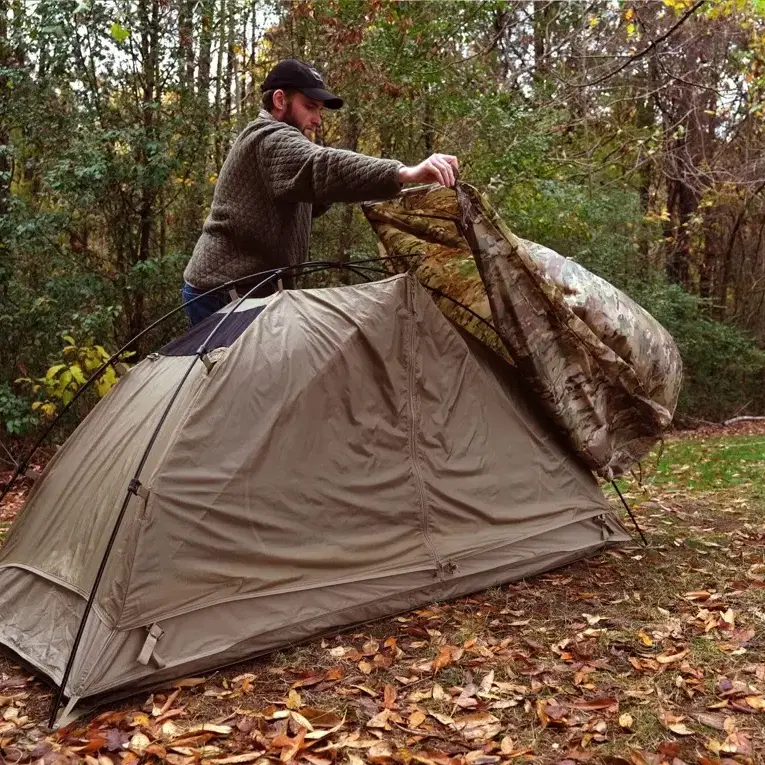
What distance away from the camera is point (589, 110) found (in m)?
14.2

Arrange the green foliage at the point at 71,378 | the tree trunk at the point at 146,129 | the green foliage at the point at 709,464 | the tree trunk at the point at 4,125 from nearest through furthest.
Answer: the green foliage at the point at 71,378
the green foliage at the point at 709,464
the tree trunk at the point at 4,125
the tree trunk at the point at 146,129

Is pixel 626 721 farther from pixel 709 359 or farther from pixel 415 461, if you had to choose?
pixel 709 359

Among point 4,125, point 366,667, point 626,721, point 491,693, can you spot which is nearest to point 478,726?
point 491,693

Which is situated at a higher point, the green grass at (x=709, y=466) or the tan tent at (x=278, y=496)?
the tan tent at (x=278, y=496)

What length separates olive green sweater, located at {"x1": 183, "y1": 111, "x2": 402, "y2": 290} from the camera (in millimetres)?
3318

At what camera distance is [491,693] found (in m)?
2.97

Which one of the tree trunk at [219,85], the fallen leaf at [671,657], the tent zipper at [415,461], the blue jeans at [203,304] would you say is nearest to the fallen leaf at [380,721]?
the tent zipper at [415,461]

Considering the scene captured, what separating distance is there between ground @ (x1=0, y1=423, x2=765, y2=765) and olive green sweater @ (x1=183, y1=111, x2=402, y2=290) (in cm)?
189

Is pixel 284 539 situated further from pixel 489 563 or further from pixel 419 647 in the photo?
pixel 489 563

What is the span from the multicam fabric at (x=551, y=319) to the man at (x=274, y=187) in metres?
0.56

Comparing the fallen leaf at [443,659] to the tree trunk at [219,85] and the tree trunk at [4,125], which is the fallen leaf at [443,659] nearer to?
the tree trunk at [219,85]

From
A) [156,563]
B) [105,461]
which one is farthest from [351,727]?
[105,461]

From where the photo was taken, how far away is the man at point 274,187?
3.39m

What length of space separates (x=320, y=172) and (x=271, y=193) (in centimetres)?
47
